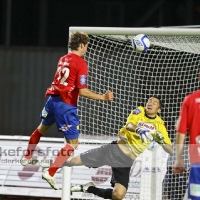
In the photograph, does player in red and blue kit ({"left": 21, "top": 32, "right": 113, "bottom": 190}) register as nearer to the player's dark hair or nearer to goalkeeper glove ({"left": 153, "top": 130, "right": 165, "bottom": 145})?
the player's dark hair

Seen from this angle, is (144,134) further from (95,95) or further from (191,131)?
(191,131)

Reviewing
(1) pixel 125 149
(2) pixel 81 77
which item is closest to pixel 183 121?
(2) pixel 81 77

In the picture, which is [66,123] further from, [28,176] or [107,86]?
[28,176]

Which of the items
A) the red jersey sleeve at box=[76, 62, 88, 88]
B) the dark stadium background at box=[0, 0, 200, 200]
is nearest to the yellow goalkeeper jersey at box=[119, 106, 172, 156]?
the red jersey sleeve at box=[76, 62, 88, 88]

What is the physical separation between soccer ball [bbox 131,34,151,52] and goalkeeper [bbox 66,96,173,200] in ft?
2.04

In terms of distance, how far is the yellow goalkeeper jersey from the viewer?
7.85 metres

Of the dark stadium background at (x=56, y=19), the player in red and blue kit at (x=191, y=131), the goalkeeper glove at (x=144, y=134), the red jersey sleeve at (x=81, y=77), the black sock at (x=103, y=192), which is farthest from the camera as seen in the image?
the dark stadium background at (x=56, y=19)

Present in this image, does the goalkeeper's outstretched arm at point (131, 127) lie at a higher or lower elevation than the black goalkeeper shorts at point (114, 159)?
higher

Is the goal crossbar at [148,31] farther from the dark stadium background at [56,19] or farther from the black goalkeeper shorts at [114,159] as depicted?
the dark stadium background at [56,19]

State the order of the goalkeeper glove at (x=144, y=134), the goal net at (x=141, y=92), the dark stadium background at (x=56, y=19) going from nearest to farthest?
the goalkeeper glove at (x=144, y=134) → the goal net at (x=141, y=92) → the dark stadium background at (x=56, y=19)

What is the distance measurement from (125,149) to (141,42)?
131cm

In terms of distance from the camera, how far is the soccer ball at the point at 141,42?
7590 millimetres

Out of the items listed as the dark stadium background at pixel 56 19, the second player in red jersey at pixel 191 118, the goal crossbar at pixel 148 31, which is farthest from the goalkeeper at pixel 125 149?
the dark stadium background at pixel 56 19

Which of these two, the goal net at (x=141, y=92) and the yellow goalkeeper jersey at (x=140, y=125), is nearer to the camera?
the yellow goalkeeper jersey at (x=140, y=125)
